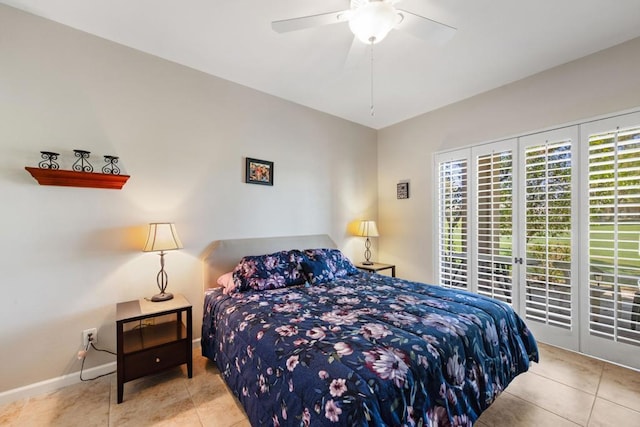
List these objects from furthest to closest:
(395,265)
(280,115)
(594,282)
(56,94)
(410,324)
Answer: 1. (395,265)
2. (280,115)
3. (594,282)
4. (56,94)
5. (410,324)

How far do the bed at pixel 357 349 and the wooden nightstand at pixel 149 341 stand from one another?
0.23 m

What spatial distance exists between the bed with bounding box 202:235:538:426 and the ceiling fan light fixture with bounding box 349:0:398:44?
187cm

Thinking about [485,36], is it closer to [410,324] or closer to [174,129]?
[410,324]

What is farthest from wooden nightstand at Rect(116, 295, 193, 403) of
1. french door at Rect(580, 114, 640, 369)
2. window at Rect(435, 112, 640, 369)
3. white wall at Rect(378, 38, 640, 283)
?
french door at Rect(580, 114, 640, 369)

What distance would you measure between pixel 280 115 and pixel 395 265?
272 centimetres

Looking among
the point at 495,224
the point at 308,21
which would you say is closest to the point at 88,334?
the point at 308,21

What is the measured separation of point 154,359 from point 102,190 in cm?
144

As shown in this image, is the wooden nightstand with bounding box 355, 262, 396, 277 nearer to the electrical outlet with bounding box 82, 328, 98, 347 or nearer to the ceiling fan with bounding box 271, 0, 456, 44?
the ceiling fan with bounding box 271, 0, 456, 44

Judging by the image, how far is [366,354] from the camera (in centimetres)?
131

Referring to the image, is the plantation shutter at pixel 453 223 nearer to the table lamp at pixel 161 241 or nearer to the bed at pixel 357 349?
the bed at pixel 357 349

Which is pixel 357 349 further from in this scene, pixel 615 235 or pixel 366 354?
pixel 615 235

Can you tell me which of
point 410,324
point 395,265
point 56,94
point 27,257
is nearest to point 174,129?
point 56,94

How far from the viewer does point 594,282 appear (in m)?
2.49

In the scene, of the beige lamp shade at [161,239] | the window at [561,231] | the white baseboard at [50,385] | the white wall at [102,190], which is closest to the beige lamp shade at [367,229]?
the window at [561,231]
